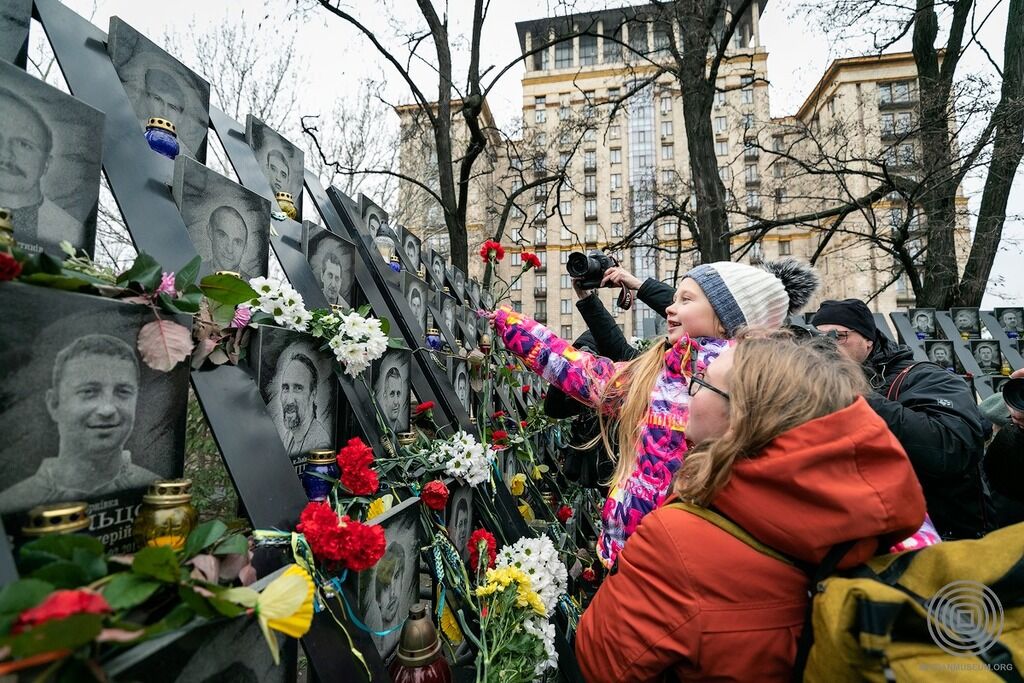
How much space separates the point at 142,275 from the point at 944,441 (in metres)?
2.69

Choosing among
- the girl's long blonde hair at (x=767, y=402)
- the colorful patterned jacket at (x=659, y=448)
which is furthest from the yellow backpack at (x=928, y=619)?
the colorful patterned jacket at (x=659, y=448)

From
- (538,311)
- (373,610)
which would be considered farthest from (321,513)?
(538,311)

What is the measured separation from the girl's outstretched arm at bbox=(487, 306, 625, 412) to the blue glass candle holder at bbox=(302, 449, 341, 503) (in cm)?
91

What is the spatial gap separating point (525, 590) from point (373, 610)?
575 millimetres

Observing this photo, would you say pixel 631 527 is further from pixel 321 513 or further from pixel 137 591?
pixel 137 591

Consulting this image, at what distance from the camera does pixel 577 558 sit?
9.43 feet

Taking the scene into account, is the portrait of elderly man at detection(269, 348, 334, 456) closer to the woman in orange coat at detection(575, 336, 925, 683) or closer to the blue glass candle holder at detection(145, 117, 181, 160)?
the blue glass candle holder at detection(145, 117, 181, 160)

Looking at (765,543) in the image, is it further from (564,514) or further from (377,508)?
(564,514)

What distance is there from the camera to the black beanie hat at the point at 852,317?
2.50 m

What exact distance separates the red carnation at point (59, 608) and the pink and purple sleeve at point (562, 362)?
1626 millimetres

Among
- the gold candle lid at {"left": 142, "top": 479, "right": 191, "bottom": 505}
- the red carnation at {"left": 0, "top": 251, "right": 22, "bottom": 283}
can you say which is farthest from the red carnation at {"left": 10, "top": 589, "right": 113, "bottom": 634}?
the red carnation at {"left": 0, "top": 251, "right": 22, "bottom": 283}

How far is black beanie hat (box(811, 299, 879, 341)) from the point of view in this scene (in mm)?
2502

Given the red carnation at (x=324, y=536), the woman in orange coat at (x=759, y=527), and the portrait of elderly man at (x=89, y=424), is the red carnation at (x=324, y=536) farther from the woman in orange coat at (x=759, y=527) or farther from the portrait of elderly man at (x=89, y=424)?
the woman in orange coat at (x=759, y=527)

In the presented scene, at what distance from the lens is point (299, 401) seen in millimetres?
1681
